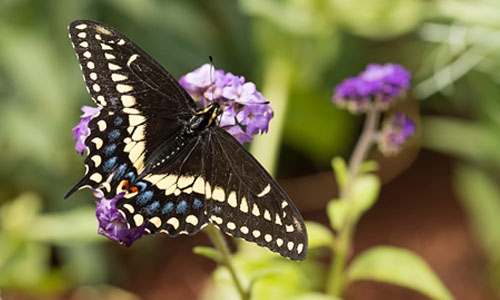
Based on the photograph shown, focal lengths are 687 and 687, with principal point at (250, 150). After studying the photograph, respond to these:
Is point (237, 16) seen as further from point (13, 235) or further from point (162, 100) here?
point (162, 100)

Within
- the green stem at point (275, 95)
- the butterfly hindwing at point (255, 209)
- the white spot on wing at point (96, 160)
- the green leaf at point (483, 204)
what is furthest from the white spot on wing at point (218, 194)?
the green leaf at point (483, 204)

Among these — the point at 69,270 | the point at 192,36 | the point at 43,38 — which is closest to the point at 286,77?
the point at 192,36

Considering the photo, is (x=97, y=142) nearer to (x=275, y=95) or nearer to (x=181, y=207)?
(x=181, y=207)

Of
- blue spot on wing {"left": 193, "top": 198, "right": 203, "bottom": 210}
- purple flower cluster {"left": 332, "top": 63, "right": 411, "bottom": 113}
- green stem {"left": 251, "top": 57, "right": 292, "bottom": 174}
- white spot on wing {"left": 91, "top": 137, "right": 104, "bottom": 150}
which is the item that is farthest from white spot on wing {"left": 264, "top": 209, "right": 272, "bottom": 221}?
green stem {"left": 251, "top": 57, "right": 292, "bottom": 174}

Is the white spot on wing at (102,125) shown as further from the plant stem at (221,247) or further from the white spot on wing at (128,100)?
the plant stem at (221,247)

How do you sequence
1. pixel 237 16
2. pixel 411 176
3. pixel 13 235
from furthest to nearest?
1. pixel 411 176
2. pixel 237 16
3. pixel 13 235

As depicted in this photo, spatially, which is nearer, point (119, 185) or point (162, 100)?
point (119, 185)

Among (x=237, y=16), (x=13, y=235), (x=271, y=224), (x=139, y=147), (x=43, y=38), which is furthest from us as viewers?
(x=237, y=16)

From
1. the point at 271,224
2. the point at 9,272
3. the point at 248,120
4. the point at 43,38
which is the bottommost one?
the point at 9,272
